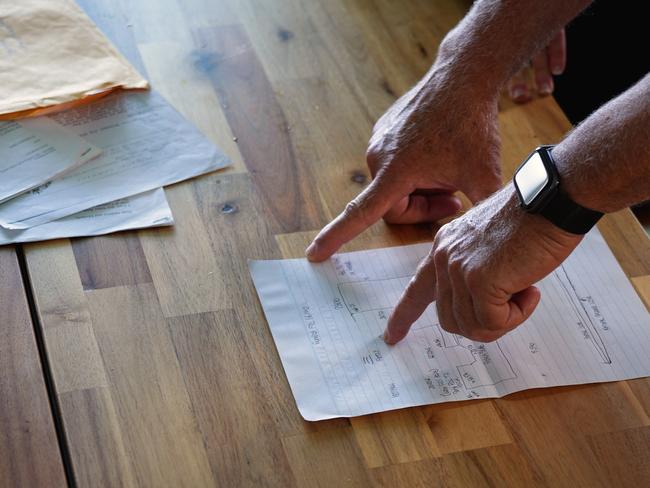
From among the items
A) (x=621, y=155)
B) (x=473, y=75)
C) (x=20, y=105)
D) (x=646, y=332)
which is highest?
(x=621, y=155)

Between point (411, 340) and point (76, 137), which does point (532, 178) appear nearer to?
point (411, 340)

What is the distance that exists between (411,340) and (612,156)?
1.05 ft

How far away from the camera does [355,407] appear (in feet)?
3.26

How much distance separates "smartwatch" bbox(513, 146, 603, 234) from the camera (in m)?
0.96

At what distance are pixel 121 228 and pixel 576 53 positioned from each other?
3.48 feet

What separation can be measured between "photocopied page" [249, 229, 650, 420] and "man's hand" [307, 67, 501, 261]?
74 mm

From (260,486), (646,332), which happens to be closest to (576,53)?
(646,332)

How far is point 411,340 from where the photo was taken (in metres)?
1.09

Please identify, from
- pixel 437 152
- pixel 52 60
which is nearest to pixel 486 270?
pixel 437 152

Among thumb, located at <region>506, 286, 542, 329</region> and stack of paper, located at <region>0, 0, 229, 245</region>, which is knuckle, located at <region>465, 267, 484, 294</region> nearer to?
thumb, located at <region>506, 286, 542, 329</region>

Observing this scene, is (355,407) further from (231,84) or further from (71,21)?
(71,21)

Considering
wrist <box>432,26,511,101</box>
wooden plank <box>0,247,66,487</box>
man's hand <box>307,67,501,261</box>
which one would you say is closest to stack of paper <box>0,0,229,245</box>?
wooden plank <box>0,247,66,487</box>

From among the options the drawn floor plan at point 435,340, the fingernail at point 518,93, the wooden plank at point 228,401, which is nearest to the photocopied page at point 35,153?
the wooden plank at point 228,401

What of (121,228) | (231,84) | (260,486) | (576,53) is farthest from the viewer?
(576,53)
